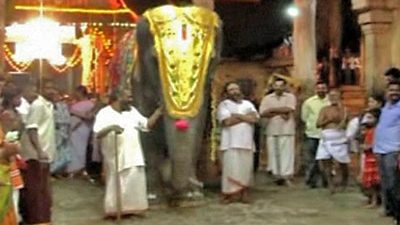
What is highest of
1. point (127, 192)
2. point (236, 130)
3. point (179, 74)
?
point (179, 74)

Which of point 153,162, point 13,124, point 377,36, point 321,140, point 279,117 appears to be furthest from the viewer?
point 377,36

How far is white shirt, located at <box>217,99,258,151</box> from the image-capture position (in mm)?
12322

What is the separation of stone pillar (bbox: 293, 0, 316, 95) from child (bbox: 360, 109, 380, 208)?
16.3 feet

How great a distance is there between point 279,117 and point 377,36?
2.08m

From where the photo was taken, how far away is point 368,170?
1194cm

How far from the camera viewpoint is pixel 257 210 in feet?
38.7

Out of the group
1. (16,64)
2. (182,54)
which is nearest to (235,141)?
(182,54)

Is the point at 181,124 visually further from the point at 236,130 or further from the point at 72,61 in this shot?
the point at 72,61

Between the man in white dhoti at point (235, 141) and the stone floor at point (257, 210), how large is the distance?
0.90 feet

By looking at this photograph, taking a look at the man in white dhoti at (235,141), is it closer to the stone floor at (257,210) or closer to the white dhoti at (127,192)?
the stone floor at (257,210)

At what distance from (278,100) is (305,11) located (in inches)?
134

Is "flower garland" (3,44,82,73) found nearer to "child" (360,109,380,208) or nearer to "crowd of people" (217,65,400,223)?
"crowd of people" (217,65,400,223)

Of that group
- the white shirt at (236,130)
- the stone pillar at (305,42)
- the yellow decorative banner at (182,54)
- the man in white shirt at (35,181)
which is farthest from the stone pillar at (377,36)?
the man in white shirt at (35,181)

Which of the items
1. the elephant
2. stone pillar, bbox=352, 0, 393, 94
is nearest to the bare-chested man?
stone pillar, bbox=352, 0, 393, 94
